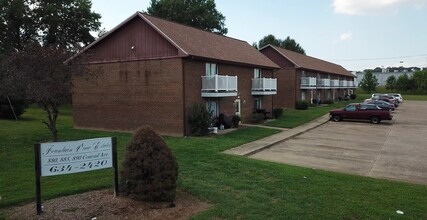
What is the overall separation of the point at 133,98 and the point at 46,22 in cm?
3005

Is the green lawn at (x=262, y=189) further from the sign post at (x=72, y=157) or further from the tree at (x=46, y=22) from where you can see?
the tree at (x=46, y=22)

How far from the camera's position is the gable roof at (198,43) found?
21.3m

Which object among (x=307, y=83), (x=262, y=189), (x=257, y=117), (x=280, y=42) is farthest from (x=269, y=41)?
(x=262, y=189)

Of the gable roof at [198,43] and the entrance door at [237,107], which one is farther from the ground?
the gable roof at [198,43]

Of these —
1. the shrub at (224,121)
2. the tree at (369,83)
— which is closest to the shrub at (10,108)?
the shrub at (224,121)

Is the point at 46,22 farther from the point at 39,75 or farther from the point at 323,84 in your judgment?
the point at 323,84

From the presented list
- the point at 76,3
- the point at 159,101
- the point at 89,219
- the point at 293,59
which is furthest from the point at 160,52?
the point at 76,3

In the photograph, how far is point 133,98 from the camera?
23.1m

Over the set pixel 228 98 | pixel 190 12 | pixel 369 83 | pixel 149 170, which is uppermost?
pixel 190 12

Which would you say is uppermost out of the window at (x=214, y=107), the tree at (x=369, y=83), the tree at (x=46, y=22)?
the tree at (x=46, y=22)

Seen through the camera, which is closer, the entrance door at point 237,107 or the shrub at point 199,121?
the shrub at point 199,121

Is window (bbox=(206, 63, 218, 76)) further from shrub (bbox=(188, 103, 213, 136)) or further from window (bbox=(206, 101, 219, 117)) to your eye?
shrub (bbox=(188, 103, 213, 136))

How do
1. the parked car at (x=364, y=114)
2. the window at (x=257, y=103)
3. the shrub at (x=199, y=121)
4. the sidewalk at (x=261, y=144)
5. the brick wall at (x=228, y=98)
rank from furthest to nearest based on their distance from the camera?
the parked car at (x=364, y=114), the window at (x=257, y=103), the brick wall at (x=228, y=98), the shrub at (x=199, y=121), the sidewalk at (x=261, y=144)

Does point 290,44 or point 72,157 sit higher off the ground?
point 290,44
